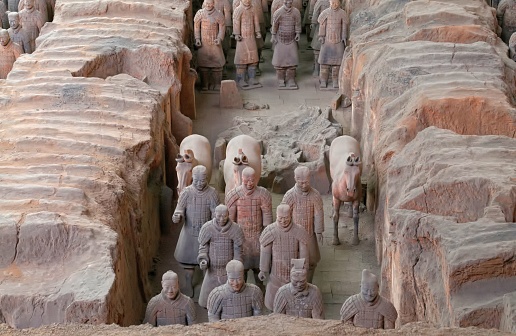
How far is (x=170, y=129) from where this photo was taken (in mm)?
12000

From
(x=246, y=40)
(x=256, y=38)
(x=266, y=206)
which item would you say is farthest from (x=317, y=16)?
(x=266, y=206)

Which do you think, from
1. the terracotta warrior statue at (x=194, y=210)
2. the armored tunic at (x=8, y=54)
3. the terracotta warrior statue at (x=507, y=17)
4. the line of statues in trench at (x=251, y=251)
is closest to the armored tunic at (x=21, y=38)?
the armored tunic at (x=8, y=54)

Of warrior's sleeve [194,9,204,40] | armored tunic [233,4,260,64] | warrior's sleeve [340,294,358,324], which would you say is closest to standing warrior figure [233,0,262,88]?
armored tunic [233,4,260,64]

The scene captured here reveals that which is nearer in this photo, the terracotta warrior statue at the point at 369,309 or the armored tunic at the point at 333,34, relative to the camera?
the terracotta warrior statue at the point at 369,309

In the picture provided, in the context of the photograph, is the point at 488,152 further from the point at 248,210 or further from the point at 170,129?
the point at 170,129

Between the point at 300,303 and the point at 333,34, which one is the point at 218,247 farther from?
the point at 333,34

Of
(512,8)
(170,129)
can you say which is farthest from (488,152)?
(512,8)

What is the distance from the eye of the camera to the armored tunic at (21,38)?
14.5 m

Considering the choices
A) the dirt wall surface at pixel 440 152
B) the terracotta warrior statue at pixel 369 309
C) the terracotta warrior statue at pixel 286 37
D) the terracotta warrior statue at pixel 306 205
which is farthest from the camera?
the terracotta warrior statue at pixel 286 37

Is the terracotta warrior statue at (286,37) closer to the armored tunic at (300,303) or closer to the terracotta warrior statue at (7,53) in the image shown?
the terracotta warrior statue at (7,53)

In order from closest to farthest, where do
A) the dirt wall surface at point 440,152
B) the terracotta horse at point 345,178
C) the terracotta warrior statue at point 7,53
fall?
the dirt wall surface at point 440,152 → the terracotta horse at point 345,178 → the terracotta warrior statue at point 7,53

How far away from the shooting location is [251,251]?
31.7ft

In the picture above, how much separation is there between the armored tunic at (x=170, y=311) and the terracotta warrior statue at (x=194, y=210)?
1.47 meters

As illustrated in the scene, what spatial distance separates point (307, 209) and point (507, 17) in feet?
21.2
